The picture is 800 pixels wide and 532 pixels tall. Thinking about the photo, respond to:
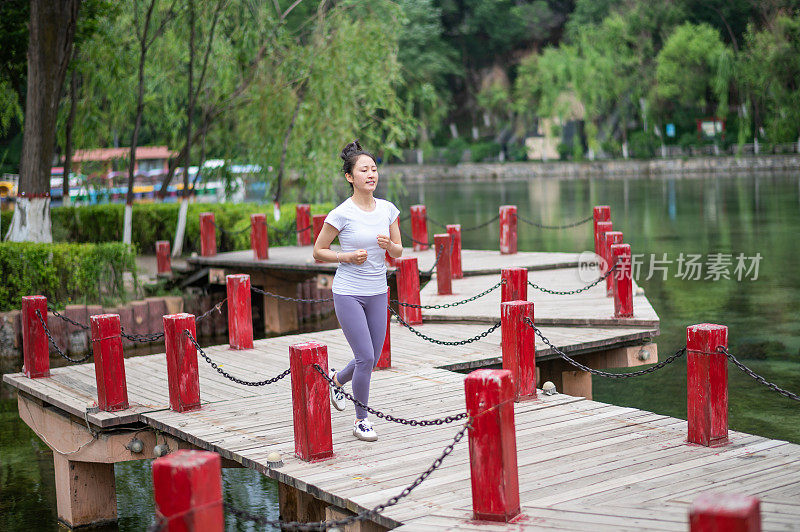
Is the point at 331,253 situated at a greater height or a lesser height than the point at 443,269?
greater

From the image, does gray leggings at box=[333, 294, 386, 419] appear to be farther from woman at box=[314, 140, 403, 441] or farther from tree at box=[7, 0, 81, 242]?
tree at box=[7, 0, 81, 242]

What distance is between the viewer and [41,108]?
1705 cm

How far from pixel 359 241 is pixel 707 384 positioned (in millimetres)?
2487

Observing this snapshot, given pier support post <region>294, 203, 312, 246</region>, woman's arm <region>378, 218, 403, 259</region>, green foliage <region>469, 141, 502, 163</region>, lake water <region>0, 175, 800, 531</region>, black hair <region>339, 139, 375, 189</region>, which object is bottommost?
lake water <region>0, 175, 800, 531</region>

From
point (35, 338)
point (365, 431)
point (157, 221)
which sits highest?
point (157, 221)

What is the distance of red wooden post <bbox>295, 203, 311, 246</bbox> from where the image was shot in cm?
1992

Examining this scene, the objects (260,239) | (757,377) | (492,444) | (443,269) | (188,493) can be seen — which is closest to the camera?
(188,493)

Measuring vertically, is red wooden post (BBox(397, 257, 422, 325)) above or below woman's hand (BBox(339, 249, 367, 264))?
below

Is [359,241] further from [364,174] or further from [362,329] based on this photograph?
[362,329]

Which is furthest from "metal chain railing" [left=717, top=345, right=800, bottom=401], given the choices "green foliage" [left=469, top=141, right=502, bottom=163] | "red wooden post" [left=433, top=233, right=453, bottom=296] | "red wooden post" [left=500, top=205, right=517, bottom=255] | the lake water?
"green foliage" [left=469, top=141, right=502, bottom=163]

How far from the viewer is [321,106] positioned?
71.7 ft

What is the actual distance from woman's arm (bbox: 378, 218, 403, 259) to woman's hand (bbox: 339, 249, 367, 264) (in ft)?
0.48

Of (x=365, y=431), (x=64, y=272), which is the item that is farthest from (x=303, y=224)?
(x=365, y=431)

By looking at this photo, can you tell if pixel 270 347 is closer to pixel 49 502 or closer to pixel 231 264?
pixel 49 502
